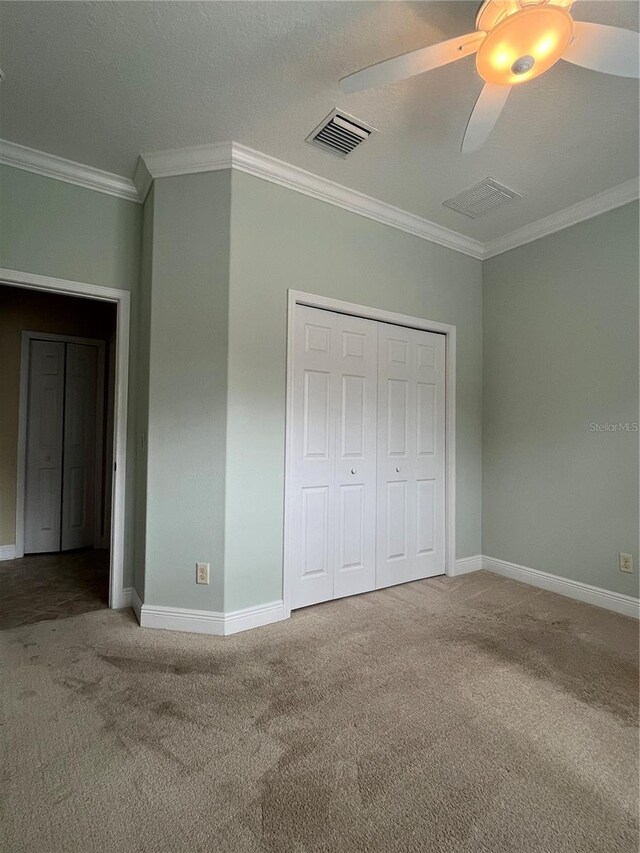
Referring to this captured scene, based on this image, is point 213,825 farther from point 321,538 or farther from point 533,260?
point 533,260

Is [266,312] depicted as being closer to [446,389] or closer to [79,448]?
[446,389]

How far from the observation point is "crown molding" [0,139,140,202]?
2.44 metres

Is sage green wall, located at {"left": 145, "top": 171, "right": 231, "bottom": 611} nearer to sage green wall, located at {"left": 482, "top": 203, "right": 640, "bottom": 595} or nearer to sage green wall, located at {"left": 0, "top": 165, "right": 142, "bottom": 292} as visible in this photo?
sage green wall, located at {"left": 0, "top": 165, "right": 142, "bottom": 292}

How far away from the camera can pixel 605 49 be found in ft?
4.64

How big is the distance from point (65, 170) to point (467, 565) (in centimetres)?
411

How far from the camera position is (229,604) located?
8.00 feet

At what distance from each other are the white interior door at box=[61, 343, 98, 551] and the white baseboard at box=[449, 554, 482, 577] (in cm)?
360

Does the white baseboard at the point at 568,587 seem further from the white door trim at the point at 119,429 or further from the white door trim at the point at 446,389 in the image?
the white door trim at the point at 119,429

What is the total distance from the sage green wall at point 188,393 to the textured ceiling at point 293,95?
0.43 meters

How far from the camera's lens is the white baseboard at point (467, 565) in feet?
11.5

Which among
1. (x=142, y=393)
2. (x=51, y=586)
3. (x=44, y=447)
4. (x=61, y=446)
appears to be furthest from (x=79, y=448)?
(x=142, y=393)

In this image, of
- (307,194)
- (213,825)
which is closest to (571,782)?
(213,825)

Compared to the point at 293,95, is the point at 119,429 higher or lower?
lower

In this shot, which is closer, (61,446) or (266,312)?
(266,312)
